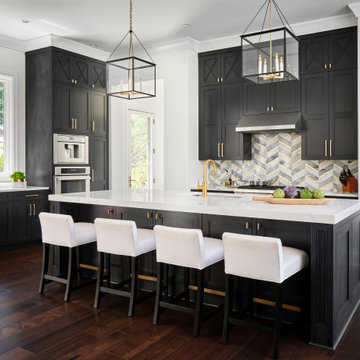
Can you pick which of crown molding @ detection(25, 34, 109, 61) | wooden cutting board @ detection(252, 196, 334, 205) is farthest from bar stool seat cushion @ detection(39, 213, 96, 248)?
crown molding @ detection(25, 34, 109, 61)

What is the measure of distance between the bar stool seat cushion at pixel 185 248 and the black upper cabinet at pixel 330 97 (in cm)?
310

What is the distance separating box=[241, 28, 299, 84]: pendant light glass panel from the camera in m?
3.06

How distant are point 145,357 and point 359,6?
4.68 m

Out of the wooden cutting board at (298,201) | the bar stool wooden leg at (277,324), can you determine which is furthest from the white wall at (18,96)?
the bar stool wooden leg at (277,324)

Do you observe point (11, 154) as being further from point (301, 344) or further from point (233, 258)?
point (301, 344)

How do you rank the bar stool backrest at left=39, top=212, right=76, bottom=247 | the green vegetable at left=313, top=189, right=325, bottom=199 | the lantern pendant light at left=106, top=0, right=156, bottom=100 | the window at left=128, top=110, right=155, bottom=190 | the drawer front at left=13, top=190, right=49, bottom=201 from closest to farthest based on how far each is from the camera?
the green vegetable at left=313, top=189, right=325, bottom=199 < the bar stool backrest at left=39, top=212, right=76, bottom=247 < the lantern pendant light at left=106, top=0, right=156, bottom=100 < the drawer front at left=13, top=190, right=49, bottom=201 < the window at left=128, top=110, right=155, bottom=190

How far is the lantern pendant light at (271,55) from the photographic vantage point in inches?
121

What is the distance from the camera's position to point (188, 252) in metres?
2.80

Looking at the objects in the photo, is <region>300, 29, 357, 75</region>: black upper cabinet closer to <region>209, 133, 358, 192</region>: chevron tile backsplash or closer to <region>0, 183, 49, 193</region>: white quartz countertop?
<region>209, 133, 358, 192</region>: chevron tile backsplash

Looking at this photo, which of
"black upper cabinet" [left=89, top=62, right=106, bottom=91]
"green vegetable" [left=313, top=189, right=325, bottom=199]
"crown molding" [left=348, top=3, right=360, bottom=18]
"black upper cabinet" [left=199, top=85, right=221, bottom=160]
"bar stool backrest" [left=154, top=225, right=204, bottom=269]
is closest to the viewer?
"bar stool backrest" [left=154, top=225, right=204, bottom=269]

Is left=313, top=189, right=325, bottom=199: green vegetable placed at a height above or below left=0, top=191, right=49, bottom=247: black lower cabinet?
above

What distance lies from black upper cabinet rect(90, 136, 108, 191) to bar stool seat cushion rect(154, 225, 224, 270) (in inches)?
162

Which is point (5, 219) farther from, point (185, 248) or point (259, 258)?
point (259, 258)

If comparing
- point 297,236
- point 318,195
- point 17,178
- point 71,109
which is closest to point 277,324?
point 297,236
